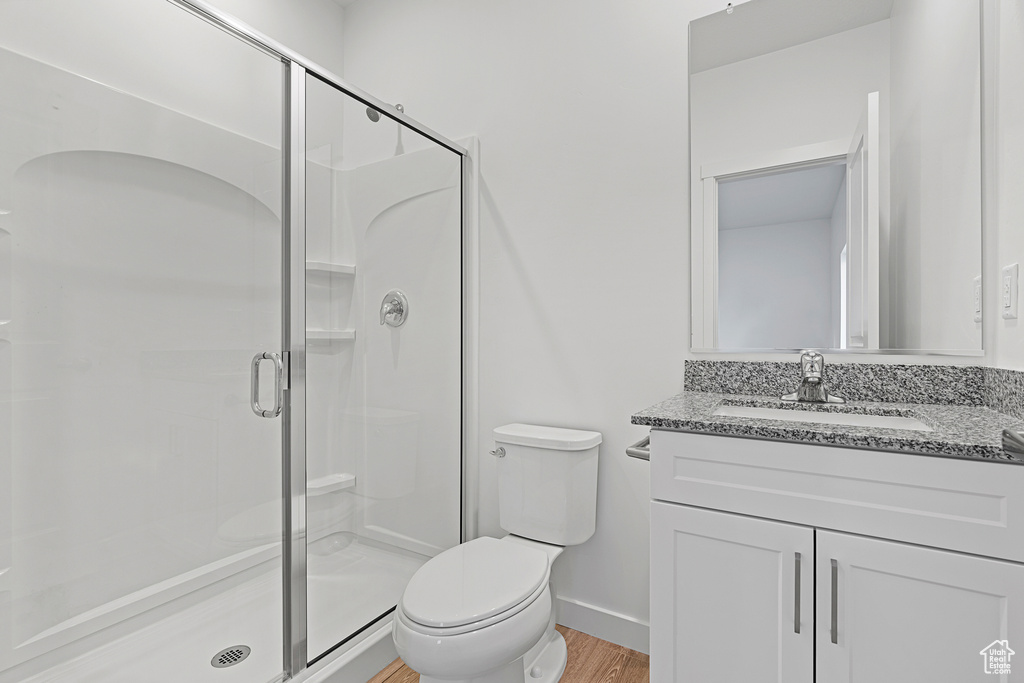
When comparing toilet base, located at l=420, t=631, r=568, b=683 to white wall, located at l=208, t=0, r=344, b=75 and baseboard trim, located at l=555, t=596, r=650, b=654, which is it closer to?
baseboard trim, located at l=555, t=596, r=650, b=654

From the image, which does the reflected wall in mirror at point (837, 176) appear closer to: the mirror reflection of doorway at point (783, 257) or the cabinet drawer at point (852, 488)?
the mirror reflection of doorway at point (783, 257)

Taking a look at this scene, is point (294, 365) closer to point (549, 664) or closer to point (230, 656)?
point (230, 656)

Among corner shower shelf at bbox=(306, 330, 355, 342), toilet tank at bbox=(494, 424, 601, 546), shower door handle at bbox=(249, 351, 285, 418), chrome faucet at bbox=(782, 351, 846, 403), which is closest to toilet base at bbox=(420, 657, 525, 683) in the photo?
toilet tank at bbox=(494, 424, 601, 546)

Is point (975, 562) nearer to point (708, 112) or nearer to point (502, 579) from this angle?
point (502, 579)

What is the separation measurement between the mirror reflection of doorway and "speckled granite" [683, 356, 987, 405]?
0.07m

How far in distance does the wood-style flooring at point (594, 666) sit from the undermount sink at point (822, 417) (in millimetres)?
905

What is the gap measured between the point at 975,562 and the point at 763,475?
0.34 m

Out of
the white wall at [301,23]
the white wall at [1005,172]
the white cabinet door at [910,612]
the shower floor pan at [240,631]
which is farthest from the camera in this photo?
the white wall at [301,23]

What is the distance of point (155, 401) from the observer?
1.41 meters

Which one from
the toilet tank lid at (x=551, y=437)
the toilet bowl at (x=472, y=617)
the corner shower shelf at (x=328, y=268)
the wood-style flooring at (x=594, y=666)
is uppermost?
the corner shower shelf at (x=328, y=268)

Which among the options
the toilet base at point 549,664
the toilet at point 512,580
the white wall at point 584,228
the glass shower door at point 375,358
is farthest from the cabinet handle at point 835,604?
the glass shower door at point 375,358

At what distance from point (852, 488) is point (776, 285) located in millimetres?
713

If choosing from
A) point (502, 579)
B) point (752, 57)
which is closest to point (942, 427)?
point (502, 579)

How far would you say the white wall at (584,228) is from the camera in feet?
5.51
